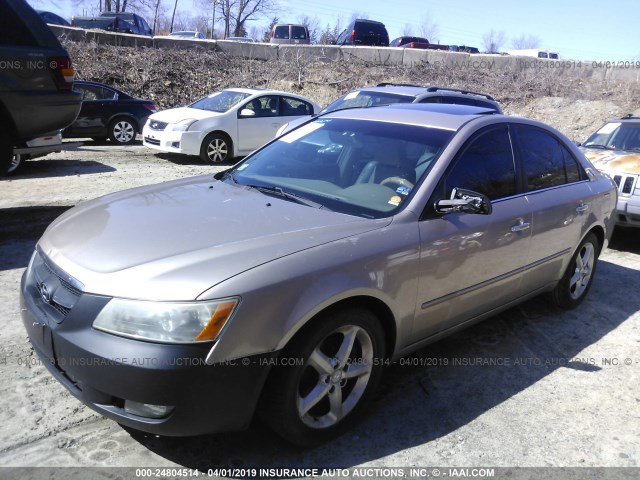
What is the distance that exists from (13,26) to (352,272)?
16.6 ft

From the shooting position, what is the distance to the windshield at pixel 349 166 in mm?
3369

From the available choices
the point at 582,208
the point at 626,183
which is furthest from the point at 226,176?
the point at 626,183

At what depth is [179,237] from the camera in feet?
9.09

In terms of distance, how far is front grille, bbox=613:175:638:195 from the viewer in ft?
21.9

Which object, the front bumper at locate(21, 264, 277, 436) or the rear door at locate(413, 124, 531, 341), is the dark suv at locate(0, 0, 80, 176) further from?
the rear door at locate(413, 124, 531, 341)

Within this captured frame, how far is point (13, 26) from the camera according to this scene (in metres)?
5.81

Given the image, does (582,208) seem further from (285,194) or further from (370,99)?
(370,99)

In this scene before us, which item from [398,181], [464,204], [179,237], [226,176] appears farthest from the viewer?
[226,176]

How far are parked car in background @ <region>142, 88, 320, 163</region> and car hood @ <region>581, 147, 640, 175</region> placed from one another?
6502mm

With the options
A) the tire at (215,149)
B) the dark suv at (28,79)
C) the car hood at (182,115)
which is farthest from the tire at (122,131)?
the dark suv at (28,79)

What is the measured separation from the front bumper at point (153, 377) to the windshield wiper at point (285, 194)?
43.7 inches

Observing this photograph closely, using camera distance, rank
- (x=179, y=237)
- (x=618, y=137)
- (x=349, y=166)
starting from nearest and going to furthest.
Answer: (x=179, y=237)
(x=349, y=166)
(x=618, y=137)

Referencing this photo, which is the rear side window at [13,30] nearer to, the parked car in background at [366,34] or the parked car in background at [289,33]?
the parked car in background at [366,34]

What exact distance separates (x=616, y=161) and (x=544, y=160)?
130 inches
